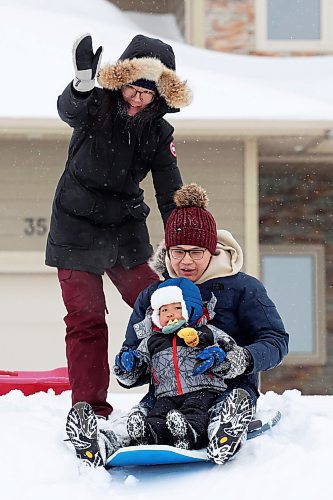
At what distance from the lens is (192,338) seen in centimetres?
349

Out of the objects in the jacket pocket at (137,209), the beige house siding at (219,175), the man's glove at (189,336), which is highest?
the beige house siding at (219,175)

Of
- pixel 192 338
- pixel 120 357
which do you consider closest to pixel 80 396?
pixel 120 357

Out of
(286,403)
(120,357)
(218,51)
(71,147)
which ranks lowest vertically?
(286,403)

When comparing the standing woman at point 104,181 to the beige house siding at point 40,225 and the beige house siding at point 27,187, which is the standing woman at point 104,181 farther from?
the beige house siding at point 27,187

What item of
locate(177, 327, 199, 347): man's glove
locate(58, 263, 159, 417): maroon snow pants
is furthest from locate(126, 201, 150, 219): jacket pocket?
locate(177, 327, 199, 347): man's glove

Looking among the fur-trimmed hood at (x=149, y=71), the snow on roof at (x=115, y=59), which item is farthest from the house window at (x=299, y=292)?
the fur-trimmed hood at (x=149, y=71)

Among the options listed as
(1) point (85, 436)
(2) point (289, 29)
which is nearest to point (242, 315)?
(1) point (85, 436)

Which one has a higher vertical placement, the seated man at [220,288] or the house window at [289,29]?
the house window at [289,29]

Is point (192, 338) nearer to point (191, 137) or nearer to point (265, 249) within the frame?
point (191, 137)

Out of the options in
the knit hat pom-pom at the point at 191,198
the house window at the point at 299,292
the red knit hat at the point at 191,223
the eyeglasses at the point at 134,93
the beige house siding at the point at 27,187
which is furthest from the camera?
the house window at the point at 299,292

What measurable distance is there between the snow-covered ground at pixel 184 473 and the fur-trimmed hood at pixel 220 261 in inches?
27.3

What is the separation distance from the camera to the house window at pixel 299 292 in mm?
11969

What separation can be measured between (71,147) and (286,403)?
63.9 inches

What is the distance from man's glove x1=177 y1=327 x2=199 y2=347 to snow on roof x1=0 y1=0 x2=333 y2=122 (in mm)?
4710
